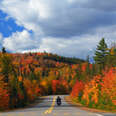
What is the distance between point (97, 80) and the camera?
40969 millimetres

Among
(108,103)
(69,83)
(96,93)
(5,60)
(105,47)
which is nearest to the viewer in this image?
(108,103)

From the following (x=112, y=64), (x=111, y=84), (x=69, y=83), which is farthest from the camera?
(x=69, y=83)

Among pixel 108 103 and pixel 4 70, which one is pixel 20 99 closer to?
pixel 4 70

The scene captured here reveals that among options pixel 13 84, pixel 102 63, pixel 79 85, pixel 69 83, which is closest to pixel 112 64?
pixel 102 63

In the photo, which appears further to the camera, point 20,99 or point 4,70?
point 20,99

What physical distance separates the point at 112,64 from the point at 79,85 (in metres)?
12.7

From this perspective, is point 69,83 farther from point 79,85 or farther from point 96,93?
point 96,93

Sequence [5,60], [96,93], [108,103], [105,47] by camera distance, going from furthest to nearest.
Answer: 1. [105,47]
2. [96,93]
3. [5,60]
4. [108,103]

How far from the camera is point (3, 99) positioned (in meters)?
32.5

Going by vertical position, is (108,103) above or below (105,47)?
below

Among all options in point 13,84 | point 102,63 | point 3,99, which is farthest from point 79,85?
point 3,99

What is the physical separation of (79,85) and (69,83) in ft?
253

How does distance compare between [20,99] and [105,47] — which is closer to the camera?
[20,99]

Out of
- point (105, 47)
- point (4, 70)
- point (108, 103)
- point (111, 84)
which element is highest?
point (105, 47)
